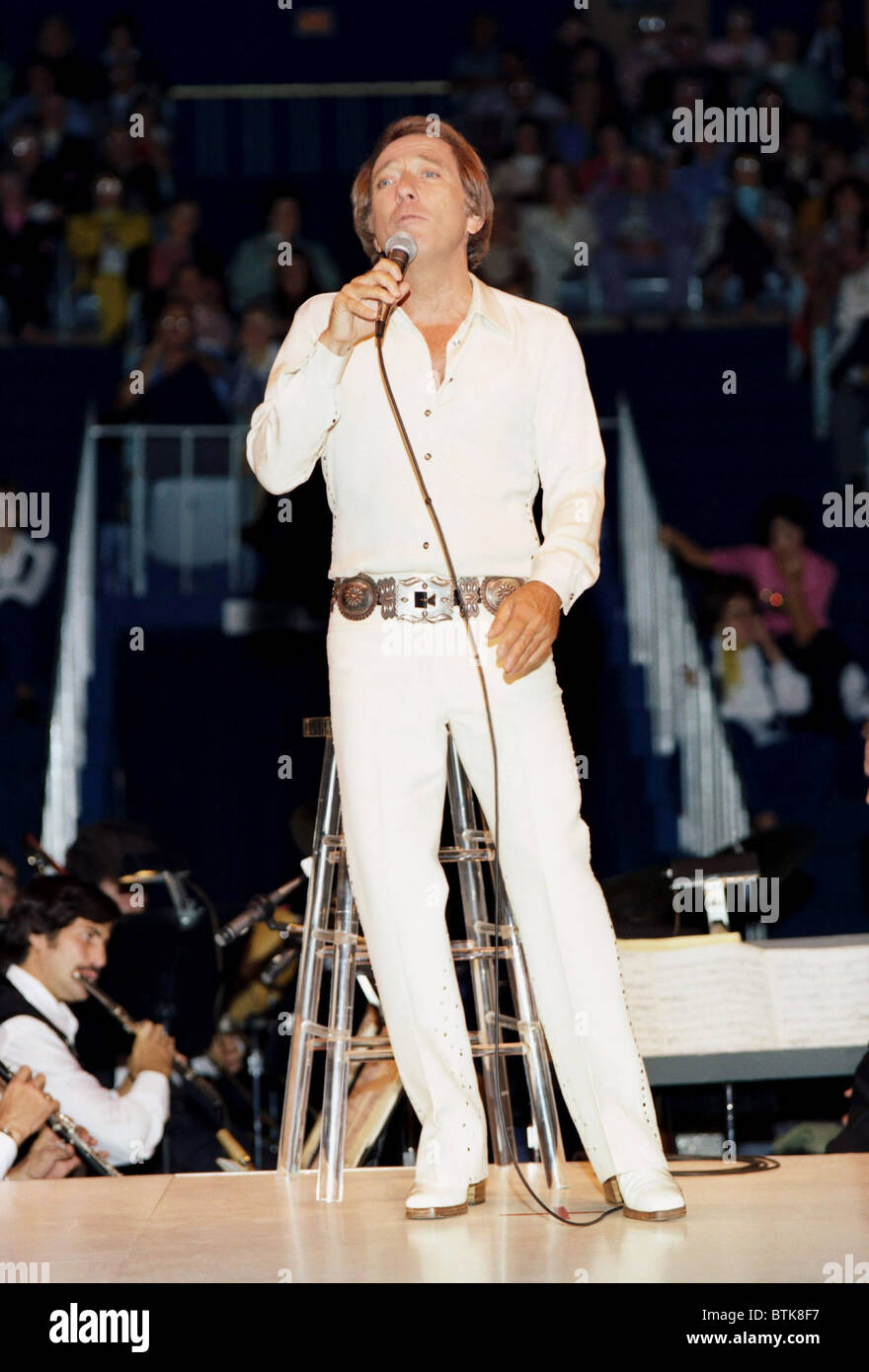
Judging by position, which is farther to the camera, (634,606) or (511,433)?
(634,606)

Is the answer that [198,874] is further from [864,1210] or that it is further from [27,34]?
[27,34]

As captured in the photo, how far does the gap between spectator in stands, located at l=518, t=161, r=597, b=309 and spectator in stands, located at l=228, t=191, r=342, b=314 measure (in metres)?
1.17

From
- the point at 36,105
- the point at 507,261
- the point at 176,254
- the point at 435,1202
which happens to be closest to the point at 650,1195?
the point at 435,1202

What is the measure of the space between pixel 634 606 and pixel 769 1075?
13.7 ft

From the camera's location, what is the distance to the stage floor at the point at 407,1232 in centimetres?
266

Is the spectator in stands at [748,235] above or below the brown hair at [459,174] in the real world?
above

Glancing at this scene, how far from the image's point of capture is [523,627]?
9.95 feet

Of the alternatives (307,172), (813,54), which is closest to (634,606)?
(813,54)

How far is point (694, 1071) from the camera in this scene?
4.64 meters

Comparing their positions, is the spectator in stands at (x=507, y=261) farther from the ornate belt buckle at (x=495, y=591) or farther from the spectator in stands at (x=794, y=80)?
the ornate belt buckle at (x=495, y=591)

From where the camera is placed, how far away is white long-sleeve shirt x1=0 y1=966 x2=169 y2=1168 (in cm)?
481

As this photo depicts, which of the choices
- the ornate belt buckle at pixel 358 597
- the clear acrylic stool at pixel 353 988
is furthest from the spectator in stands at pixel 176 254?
the ornate belt buckle at pixel 358 597

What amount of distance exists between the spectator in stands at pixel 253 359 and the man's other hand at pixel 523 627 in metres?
6.96
